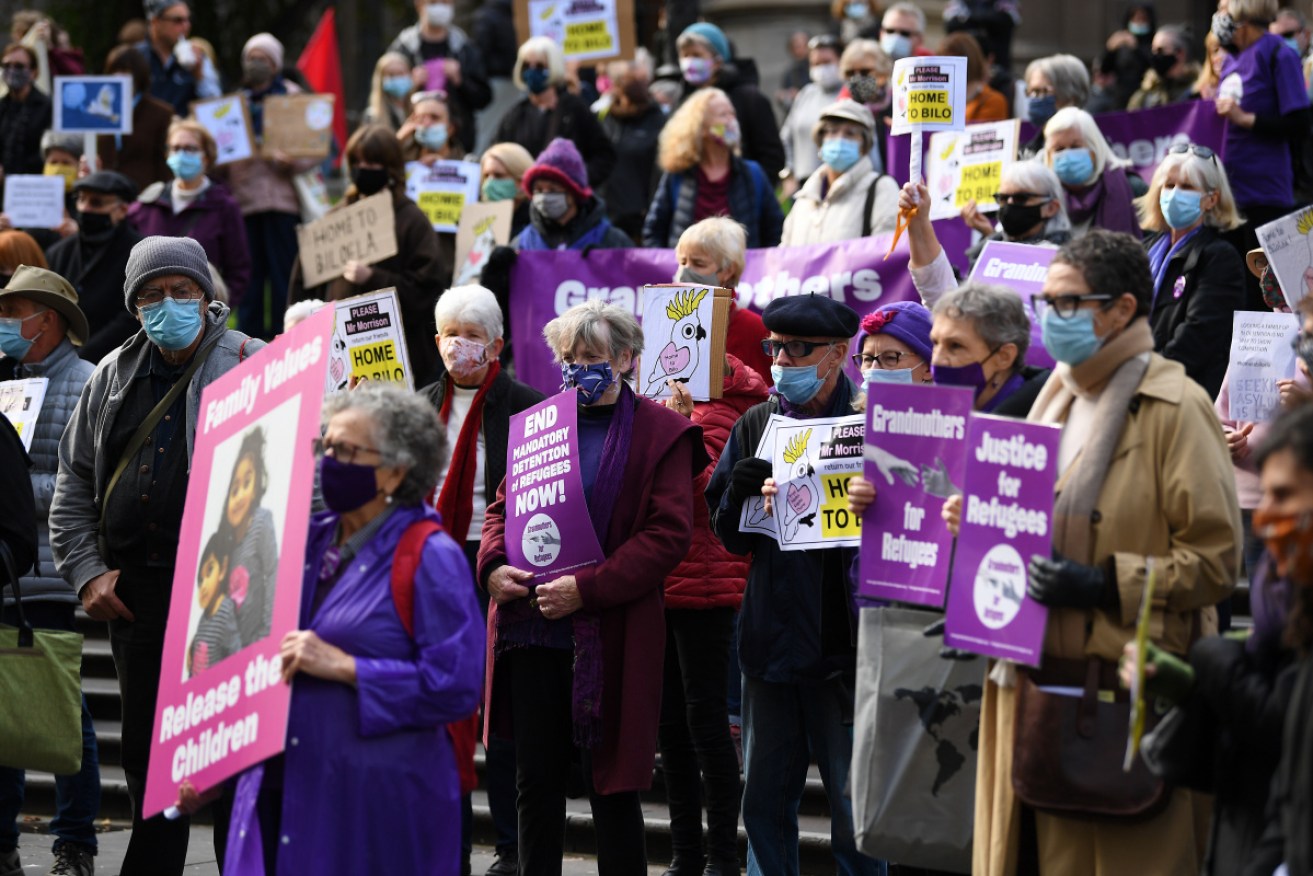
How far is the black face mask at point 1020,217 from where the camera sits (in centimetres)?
859

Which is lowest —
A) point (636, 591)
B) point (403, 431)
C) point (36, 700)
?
point (36, 700)

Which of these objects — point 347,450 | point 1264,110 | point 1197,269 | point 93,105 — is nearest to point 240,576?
point 347,450

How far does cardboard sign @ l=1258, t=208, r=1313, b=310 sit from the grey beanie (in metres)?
3.85

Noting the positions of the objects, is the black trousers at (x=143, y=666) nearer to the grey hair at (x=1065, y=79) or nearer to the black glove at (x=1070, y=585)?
the black glove at (x=1070, y=585)

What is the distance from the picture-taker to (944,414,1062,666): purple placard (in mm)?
5129

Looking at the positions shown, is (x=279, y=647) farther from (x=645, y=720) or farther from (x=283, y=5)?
(x=283, y=5)

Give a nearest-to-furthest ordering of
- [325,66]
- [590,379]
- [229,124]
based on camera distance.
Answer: [590,379]
[229,124]
[325,66]

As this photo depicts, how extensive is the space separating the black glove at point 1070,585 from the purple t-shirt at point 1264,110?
20.5ft

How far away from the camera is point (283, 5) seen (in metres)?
24.9

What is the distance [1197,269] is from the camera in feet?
26.3

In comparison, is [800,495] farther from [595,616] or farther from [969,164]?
[969,164]

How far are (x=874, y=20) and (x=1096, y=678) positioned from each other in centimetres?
1033

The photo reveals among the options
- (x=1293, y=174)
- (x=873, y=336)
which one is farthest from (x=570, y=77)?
(x=873, y=336)

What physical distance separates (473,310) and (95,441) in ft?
4.92
